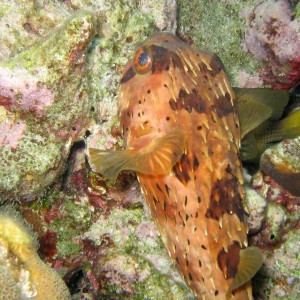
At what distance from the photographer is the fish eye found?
2.60m

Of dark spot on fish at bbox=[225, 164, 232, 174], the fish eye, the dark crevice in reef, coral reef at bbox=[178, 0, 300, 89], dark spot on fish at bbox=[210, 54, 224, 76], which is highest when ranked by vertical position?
coral reef at bbox=[178, 0, 300, 89]

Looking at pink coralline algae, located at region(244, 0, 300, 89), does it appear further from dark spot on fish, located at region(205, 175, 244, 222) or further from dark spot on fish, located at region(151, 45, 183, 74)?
dark spot on fish, located at region(205, 175, 244, 222)

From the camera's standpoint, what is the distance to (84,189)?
3664mm

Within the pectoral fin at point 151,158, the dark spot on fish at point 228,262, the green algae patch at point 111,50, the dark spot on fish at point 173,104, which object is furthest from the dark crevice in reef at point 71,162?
the dark spot on fish at point 228,262

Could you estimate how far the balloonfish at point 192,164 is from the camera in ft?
8.21

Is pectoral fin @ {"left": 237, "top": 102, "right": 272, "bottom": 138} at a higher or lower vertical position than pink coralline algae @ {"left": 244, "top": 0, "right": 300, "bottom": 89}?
lower

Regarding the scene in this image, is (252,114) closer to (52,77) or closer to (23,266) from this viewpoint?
(52,77)

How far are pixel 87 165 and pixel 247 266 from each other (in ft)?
6.16

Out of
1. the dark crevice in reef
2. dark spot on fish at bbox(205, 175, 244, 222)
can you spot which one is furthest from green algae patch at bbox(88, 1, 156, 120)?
dark spot on fish at bbox(205, 175, 244, 222)

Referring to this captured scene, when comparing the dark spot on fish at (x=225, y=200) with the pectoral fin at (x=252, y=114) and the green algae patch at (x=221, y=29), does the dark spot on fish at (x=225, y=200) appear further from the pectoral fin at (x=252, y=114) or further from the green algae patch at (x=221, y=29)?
the green algae patch at (x=221, y=29)

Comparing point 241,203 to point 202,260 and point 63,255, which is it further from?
point 63,255

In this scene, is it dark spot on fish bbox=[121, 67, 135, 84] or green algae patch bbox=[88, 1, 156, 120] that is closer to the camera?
dark spot on fish bbox=[121, 67, 135, 84]

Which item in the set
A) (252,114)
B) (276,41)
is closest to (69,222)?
(252,114)

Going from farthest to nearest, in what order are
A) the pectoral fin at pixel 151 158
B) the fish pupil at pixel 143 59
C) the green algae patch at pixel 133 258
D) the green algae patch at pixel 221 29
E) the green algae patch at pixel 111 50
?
1. the green algae patch at pixel 221 29
2. the green algae patch at pixel 133 258
3. the green algae patch at pixel 111 50
4. the fish pupil at pixel 143 59
5. the pectoral fin at pixel 151 158
